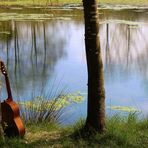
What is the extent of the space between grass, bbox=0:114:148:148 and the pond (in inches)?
95.1

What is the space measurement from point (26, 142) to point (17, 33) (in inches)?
635

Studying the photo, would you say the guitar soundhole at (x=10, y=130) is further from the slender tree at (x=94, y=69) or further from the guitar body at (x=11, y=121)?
the slender tree at (x=94, y=69)

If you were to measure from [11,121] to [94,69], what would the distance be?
3.31 feet

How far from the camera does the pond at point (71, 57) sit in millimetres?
10070

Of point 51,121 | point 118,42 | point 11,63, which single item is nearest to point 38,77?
point 11,63

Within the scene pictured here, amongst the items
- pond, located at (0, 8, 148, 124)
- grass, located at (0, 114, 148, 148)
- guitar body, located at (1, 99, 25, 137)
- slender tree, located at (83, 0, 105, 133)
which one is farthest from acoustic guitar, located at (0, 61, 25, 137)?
pond, located at (0, 8, 148, 124)

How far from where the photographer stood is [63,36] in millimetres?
19812

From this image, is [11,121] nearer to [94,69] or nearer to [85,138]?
[85,138]

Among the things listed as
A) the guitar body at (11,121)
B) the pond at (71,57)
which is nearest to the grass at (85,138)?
the guitar body at (11,121)

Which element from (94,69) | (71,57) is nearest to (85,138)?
(94,69)

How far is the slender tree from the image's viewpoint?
15.2 ft

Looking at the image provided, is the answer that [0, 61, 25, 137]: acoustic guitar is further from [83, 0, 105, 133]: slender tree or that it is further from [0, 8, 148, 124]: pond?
[0, 8, 148, 124]: pond

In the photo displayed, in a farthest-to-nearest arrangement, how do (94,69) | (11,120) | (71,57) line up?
(71,57) → (11,120) → (94,69)

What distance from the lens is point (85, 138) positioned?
15.5 ft
